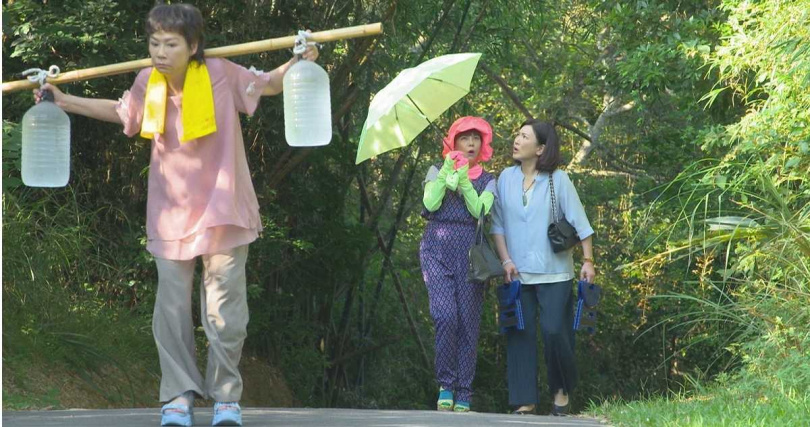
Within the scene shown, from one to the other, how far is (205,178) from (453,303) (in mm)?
2445

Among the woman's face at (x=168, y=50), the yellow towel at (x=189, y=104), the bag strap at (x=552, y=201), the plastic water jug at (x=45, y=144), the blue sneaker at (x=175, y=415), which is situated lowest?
the blue sneaker at (x=175, y=415)

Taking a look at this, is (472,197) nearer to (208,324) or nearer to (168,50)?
(208,324)

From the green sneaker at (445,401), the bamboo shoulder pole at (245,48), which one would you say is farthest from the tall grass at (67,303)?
Answer: the bamboo shoulder pole at (245,48)

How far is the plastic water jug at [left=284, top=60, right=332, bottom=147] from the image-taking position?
5254mm

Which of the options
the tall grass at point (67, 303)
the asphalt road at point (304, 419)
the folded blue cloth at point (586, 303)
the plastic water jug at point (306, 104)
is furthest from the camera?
the tall grass at point (67, 303)

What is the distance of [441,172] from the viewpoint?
743 cm

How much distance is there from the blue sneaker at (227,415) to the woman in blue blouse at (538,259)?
2571 mm

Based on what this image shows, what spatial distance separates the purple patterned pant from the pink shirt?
7.13 feet

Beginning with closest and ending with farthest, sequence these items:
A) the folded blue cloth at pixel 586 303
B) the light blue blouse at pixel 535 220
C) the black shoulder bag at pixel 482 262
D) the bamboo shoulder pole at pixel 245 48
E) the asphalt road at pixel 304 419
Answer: the bamboo shoulder pole at pixel 245 48 → the asphalt road at pixel 304 419 → the black shoulder bag at pixel 482 262 → the light blue blouse at pixel 535 220 → the folded blue cloth at pixel 586 303

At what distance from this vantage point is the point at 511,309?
7535 millimetres

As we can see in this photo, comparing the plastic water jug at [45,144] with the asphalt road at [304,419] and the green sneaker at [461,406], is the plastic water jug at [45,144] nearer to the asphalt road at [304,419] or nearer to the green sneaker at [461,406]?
the asphalt road at [304,419]

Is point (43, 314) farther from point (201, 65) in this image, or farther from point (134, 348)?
point (201, 65)

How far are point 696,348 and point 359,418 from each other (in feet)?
35.8

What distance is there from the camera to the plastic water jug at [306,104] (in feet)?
17.2
